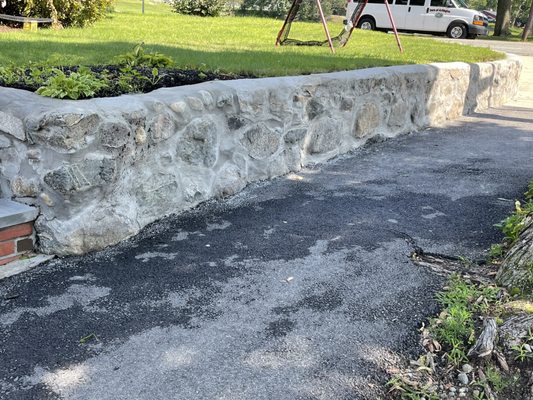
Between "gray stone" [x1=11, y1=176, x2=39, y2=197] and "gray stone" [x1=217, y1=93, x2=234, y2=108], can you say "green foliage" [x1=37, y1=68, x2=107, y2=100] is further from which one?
"gray stone" [x1=217, y1=93, x2=234, y2=108]

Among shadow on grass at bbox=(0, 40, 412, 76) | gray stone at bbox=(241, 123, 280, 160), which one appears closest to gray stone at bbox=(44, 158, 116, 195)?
gray stone at bbox=(241, 123, 280, 160)

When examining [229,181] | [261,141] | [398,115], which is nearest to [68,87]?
[229,181]

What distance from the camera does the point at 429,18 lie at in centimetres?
2403

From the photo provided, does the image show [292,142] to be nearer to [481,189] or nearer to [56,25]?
[481,189]

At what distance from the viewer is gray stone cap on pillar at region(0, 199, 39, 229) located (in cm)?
349

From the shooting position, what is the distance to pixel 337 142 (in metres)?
6.28

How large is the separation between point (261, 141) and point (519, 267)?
8.25 ft

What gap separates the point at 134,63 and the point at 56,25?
17.4 ft

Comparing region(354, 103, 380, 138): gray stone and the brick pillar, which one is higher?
region(354, 103, 380, 138): gray stone

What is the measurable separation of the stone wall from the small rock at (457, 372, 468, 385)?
232 cm

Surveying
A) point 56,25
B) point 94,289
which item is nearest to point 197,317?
point 94,289

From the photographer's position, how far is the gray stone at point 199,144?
4414 millimetres

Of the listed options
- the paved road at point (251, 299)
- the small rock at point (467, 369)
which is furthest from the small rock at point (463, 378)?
the paved road at point (251, 299)

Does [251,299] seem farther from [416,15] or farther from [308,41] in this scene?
[416,15]
